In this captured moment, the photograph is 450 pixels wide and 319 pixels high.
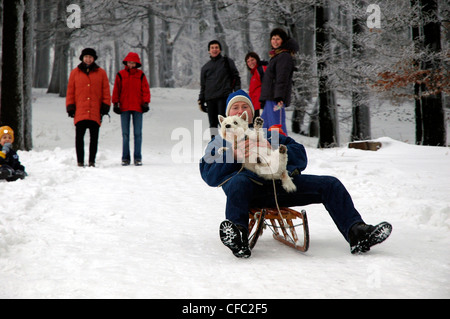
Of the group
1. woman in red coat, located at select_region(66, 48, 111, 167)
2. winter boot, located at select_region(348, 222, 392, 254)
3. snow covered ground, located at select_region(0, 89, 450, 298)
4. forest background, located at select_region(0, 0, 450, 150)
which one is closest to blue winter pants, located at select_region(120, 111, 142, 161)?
snow covered ground, located at select_region(0, 89, 450, 298)

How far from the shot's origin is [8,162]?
6.92m

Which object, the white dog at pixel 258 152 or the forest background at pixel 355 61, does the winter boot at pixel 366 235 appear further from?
the forest background at pixel 355 61

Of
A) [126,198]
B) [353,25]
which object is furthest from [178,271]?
[353,25]

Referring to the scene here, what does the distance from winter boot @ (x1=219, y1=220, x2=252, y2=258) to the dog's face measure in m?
0.72

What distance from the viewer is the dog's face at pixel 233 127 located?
3.87 m

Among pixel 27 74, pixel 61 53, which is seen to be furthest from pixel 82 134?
pixel 61 53

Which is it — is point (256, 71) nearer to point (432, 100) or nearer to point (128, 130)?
point (128, 130)

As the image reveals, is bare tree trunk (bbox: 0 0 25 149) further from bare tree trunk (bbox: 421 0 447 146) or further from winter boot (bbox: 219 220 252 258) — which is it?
bare tree trunk (bbox: 421 0 447 146)

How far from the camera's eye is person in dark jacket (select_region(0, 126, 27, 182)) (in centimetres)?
666

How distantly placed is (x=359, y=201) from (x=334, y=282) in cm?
314

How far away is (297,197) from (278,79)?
4.04 meters

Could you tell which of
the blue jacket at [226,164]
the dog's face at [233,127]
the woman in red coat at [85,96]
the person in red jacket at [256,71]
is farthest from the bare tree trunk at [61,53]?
the dog's face at [233,127]

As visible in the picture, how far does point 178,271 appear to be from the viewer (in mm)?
3490
